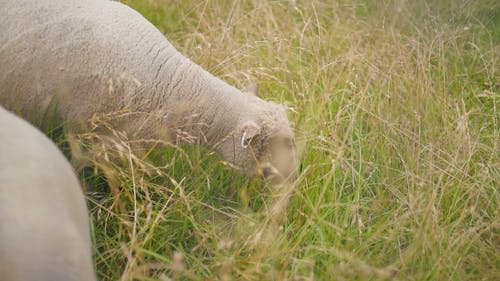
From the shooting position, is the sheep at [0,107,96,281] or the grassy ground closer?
the sheep at [0,107,96,281]

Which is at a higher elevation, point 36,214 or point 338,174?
point 36,214

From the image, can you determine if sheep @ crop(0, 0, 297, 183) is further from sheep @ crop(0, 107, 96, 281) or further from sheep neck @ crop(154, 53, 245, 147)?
sheep @ crop(0, 107, 96, 281)

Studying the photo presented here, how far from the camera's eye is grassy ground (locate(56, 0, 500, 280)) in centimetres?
219

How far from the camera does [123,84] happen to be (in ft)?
9.46

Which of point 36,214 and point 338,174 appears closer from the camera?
point 36,214

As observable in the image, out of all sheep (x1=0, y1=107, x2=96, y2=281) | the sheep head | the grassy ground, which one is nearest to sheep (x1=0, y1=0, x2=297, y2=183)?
the sheep head

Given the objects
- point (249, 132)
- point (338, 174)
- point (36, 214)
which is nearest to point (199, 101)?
point (249, 132)

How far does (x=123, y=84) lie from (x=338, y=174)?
4.10ft

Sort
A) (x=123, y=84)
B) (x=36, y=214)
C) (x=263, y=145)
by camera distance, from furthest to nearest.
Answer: (x=263, y=145)
(x=123, y=84)
(x=36, y=214)

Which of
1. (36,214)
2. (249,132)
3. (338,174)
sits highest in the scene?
(36,214)

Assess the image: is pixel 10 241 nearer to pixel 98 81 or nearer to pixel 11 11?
pixel 98 81

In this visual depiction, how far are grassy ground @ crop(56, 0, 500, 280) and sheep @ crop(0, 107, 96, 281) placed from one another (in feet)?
1.10

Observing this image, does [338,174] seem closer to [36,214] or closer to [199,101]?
[199,101]

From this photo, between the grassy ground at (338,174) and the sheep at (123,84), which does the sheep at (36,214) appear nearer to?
the grassy ground at (338,174)
